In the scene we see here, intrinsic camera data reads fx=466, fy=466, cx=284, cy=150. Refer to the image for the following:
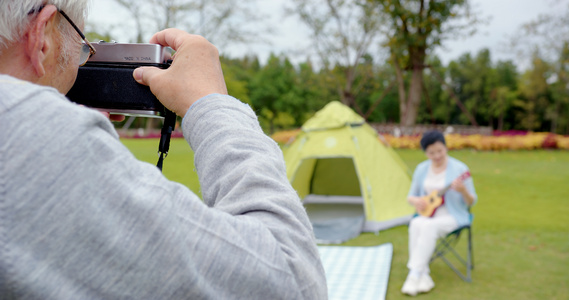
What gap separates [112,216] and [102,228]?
1 cm

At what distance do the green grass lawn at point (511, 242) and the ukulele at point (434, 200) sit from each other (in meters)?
0.63

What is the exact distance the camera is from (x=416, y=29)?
62.8 feet

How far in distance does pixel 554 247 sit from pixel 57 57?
Answer: 5.71m

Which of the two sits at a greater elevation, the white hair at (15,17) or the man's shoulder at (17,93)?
the white hair at (15,17)

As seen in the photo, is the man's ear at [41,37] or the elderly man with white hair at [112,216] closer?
the elderly man with white hair at [112,216]

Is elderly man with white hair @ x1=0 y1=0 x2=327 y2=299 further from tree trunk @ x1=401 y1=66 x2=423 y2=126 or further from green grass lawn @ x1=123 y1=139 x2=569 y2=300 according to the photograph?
tree trunk @ x1=401 y1=66 x2=423 y2=126

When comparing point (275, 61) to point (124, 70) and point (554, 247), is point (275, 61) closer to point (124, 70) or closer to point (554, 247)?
point (554, 247)

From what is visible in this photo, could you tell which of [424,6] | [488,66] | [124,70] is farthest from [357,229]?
[488,66]

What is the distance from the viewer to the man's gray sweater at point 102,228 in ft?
1.48

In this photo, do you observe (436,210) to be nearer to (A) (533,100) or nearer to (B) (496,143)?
(B) (496,143)

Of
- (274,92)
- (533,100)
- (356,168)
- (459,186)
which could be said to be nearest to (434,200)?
(459,186)

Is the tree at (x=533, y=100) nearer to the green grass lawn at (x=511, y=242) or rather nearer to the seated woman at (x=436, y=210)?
the green grass lawn at (x=511, y=242)

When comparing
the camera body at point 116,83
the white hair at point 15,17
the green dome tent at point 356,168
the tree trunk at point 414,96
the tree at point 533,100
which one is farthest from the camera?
the tree at point 533,100

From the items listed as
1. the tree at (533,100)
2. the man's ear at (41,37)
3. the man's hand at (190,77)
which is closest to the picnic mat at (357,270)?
the man's hand at (190,77)
